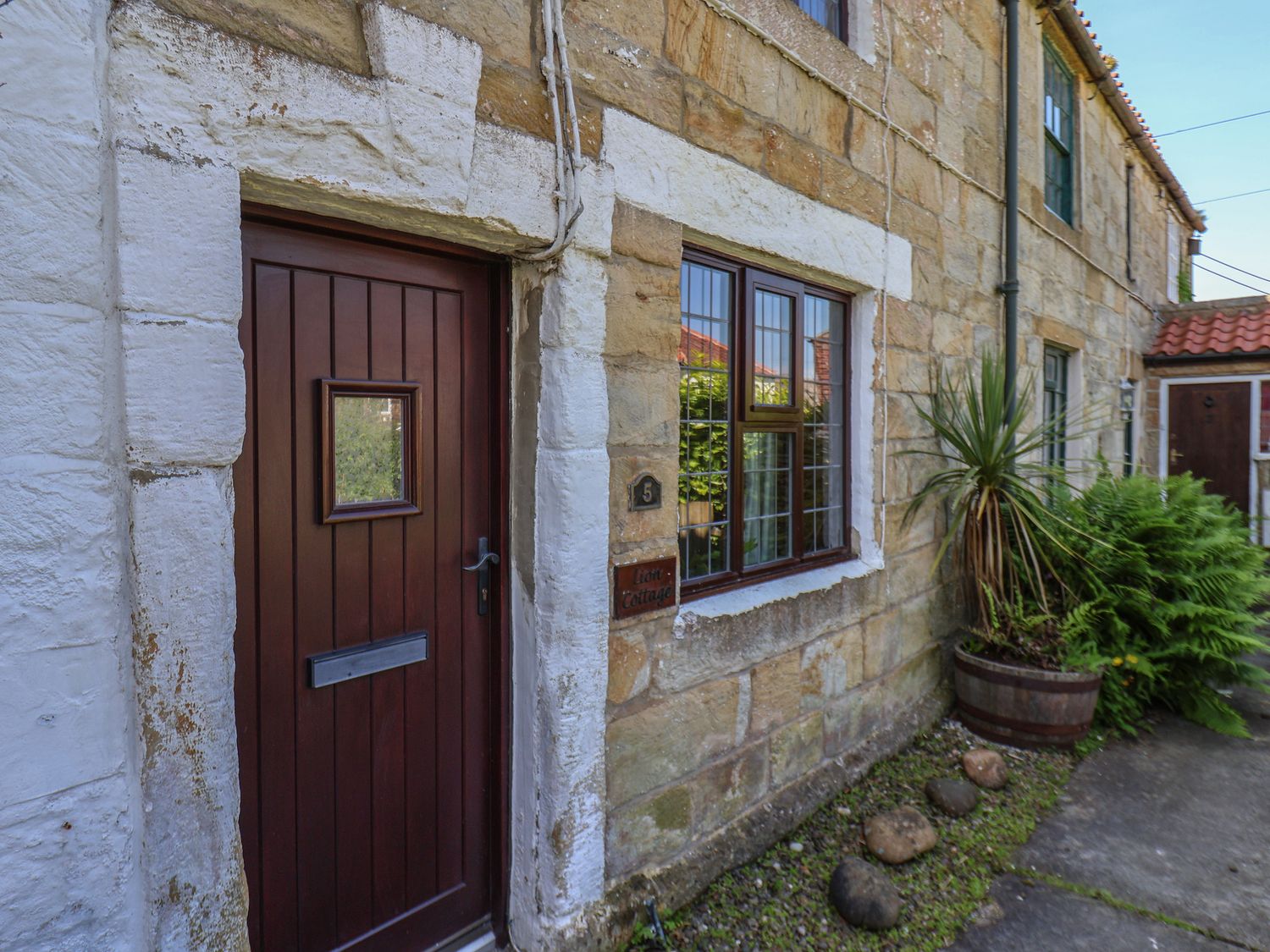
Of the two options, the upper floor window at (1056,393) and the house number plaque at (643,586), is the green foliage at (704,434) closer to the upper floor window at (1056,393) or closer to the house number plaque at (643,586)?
the house number plaque at (643,586)

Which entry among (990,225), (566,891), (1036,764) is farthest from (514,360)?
(990,225)

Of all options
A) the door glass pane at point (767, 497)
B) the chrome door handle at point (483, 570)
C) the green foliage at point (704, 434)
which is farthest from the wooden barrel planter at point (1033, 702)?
the chrome door handle at point (483, 570)

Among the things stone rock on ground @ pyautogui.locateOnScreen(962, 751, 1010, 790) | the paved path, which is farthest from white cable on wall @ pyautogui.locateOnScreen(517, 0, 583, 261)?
stone rock on ground @ pyautogui.locateOnScreen(962, 751, 1010, 790)

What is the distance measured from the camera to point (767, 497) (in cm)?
343

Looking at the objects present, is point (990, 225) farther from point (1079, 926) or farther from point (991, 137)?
point (1079, 926)

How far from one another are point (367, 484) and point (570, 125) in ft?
3.96

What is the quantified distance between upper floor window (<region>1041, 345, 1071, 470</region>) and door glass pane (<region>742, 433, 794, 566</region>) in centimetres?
379

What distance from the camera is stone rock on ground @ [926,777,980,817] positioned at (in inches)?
132

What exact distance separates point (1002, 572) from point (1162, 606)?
2.89 ft

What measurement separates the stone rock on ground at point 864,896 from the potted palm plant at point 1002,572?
1685 mm

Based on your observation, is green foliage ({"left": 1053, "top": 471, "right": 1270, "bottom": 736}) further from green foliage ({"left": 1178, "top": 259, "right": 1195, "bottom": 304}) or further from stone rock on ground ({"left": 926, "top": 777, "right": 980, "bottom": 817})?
green foliage ({"left": 1178, "top": 259, "right": 1195, "bottom": 304})

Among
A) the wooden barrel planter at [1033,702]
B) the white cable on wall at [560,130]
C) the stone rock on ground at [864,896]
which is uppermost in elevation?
the white cable on wall at [560,130]

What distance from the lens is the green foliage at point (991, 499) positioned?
4.15 metres

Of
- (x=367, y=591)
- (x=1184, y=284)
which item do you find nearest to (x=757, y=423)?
(x=367, y=591)
